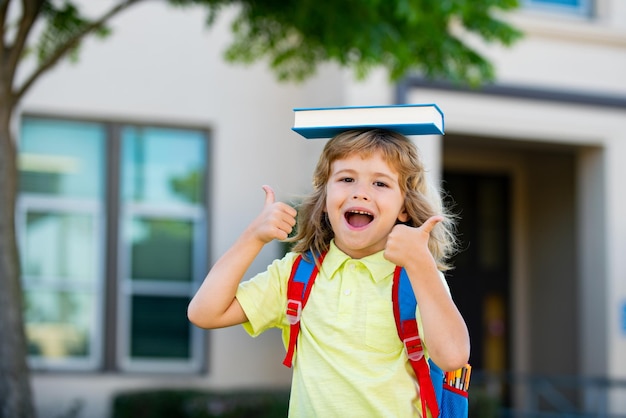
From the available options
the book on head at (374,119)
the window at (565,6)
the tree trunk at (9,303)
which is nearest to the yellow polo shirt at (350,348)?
the book on head at (374,119)

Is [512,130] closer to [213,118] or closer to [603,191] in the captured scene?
[603,191]

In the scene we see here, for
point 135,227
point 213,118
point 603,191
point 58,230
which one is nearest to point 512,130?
point 603,191

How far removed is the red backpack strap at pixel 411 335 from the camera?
2.83 meters

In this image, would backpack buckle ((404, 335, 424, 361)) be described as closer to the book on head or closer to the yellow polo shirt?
the yellow polo shirt

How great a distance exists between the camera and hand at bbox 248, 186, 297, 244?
2920 mm

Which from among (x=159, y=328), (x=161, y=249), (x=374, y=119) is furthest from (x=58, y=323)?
(x=374, y=119)

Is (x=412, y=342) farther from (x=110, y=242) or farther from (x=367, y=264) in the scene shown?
(x=110, y=242)

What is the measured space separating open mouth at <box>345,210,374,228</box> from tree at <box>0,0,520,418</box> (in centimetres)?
400

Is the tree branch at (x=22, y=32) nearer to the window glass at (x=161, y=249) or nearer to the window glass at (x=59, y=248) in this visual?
the window glass at (x=59, y=248)

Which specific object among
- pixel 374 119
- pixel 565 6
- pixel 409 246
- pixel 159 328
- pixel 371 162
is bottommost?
pixel 159 328

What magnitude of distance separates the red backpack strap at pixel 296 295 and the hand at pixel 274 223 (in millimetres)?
148

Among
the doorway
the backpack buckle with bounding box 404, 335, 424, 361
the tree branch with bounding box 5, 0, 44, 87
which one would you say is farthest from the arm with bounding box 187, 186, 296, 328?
the doorway

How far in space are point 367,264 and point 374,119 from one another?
41cm

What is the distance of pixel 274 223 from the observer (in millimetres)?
2922
